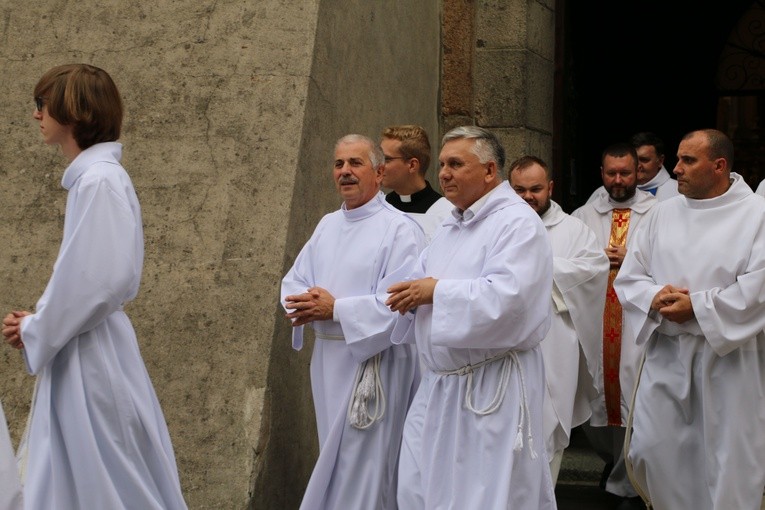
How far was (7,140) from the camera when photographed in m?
6.95

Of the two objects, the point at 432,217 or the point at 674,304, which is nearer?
the point at 674,304

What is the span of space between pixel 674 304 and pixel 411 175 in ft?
4.68

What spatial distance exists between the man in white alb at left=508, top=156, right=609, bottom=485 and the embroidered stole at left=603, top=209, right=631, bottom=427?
1.82 feet

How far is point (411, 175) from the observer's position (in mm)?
6543

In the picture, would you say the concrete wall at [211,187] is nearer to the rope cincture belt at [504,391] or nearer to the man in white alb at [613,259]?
the rope cincture belt at [504,391]

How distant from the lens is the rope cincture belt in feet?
16.5

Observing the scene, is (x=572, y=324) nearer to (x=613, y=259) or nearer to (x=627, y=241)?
(x=613, y=259)

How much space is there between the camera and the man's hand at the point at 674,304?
19.3ft

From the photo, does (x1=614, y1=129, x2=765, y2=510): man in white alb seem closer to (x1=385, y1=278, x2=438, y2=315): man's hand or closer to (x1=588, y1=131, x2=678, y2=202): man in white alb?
(x1=385, y1=278, x2=438, y2=315): man's hand

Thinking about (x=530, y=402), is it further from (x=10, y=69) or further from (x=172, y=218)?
(x=10, y=69)

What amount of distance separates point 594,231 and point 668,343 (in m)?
1.80

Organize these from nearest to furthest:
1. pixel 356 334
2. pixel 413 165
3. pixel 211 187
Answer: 1. pixel 356 334
2. pixel 413 165
3. pixel 211 187

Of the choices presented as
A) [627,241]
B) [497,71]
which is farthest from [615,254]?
[497,71]

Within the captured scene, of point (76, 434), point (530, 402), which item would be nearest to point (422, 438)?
point (530, 402)
